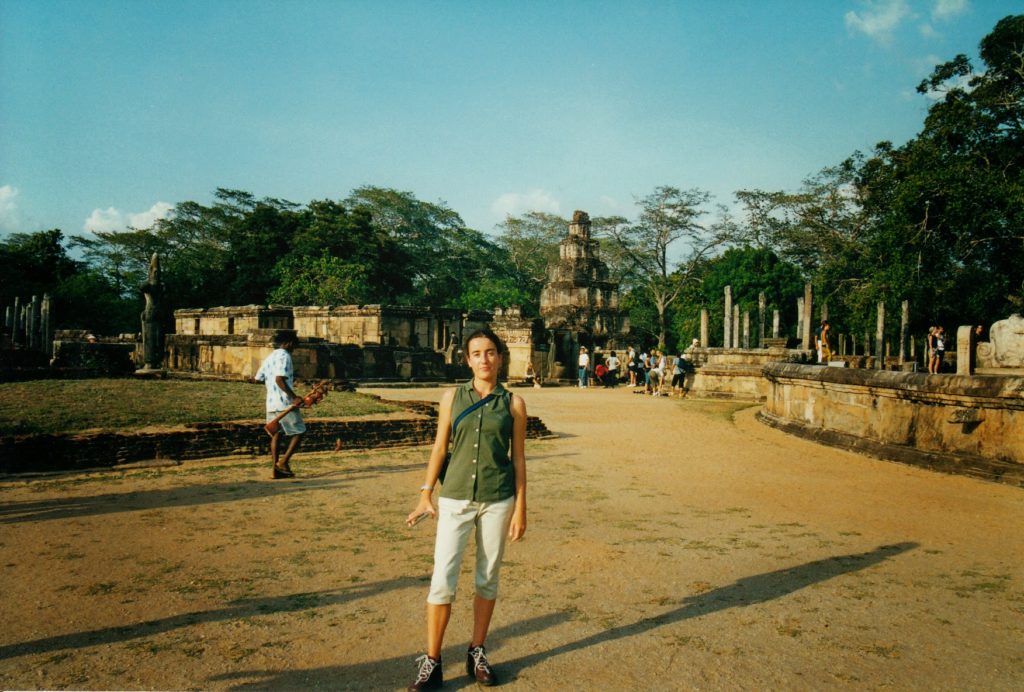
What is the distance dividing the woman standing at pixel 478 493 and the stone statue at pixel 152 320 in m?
13.8

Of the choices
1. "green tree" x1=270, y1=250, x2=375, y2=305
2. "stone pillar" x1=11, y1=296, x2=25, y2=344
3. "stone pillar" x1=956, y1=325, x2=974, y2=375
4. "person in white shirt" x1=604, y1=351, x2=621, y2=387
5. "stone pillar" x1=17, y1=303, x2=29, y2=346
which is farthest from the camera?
"green tree" x1=270, y1=250, x2=375, y2=305

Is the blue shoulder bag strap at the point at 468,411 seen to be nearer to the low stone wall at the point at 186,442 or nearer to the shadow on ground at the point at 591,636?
the shadow on ground at the point at 591,636

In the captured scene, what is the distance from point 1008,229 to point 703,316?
27.5 feet

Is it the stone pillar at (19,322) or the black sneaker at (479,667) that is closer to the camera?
the black sneaker at (479,667)

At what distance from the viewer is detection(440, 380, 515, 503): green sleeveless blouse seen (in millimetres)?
2943

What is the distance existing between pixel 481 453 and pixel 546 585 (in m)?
1.25

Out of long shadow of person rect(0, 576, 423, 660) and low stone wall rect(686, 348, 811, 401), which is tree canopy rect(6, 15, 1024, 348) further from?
long shadow of person rect(0, 576, 423, 660)

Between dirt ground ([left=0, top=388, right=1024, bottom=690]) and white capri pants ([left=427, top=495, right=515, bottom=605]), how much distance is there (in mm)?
336

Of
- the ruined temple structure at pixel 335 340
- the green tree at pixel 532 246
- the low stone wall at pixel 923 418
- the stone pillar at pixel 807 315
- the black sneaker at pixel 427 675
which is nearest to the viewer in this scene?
the black sneaker at pixel 427 675

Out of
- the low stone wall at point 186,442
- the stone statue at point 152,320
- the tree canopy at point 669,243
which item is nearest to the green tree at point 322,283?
the tree canopy at point 669,243

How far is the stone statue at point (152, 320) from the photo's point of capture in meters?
15.1

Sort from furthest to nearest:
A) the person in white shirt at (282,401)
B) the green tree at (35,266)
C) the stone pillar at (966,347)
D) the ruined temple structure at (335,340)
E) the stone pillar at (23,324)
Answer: the green tree at (35,266) → the stone pillar at (23,324) → the ruined temple structure at (335,340) → the stone pillar at (966,347) → the person in white shirt at (282,401)

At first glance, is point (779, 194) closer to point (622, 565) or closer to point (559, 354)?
point (559, 354)

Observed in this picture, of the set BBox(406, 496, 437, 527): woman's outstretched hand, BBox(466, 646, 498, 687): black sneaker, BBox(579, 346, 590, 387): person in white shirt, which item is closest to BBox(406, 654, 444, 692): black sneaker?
BBox(466, 646, 498, 687): black sneaker
